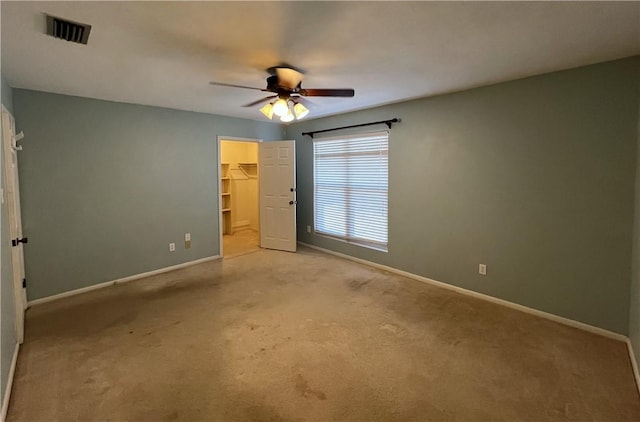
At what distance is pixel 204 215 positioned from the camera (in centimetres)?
499

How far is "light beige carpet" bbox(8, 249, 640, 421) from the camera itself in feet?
6.39

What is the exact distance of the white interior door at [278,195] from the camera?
5.50 meters

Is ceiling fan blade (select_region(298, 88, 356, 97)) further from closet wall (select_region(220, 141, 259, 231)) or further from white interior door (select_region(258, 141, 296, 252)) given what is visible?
closet wall (select_region(220, 141, 259, 231))

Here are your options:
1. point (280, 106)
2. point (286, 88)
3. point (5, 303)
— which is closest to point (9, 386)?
point (5, 303)

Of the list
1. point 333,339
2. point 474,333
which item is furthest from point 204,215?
point 474,333

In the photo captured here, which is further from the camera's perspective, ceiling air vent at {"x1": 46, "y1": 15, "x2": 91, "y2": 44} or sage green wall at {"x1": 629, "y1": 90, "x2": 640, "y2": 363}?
sage green wall at {"x1": 629, "y1": 90, "x2": 640, "y2": 363}

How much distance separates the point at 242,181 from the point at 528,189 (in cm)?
593

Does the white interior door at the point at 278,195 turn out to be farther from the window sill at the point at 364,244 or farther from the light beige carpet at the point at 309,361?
the light beige carpet at the point at 309,361

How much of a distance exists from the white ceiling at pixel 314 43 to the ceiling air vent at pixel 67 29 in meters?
0.06

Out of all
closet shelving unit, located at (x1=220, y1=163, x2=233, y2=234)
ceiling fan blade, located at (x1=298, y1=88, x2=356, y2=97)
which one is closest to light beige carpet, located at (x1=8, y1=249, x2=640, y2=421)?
ceiling fan blade, located at (x1=298, y1=88, x2=356, y2=97)

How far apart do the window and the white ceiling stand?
1315 mm

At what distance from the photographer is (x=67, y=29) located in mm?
1996

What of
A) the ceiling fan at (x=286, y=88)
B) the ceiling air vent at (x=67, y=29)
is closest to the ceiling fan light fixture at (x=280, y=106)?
the ceiling fan at (x=286, y=88)

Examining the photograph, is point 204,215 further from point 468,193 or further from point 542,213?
point 542,213
